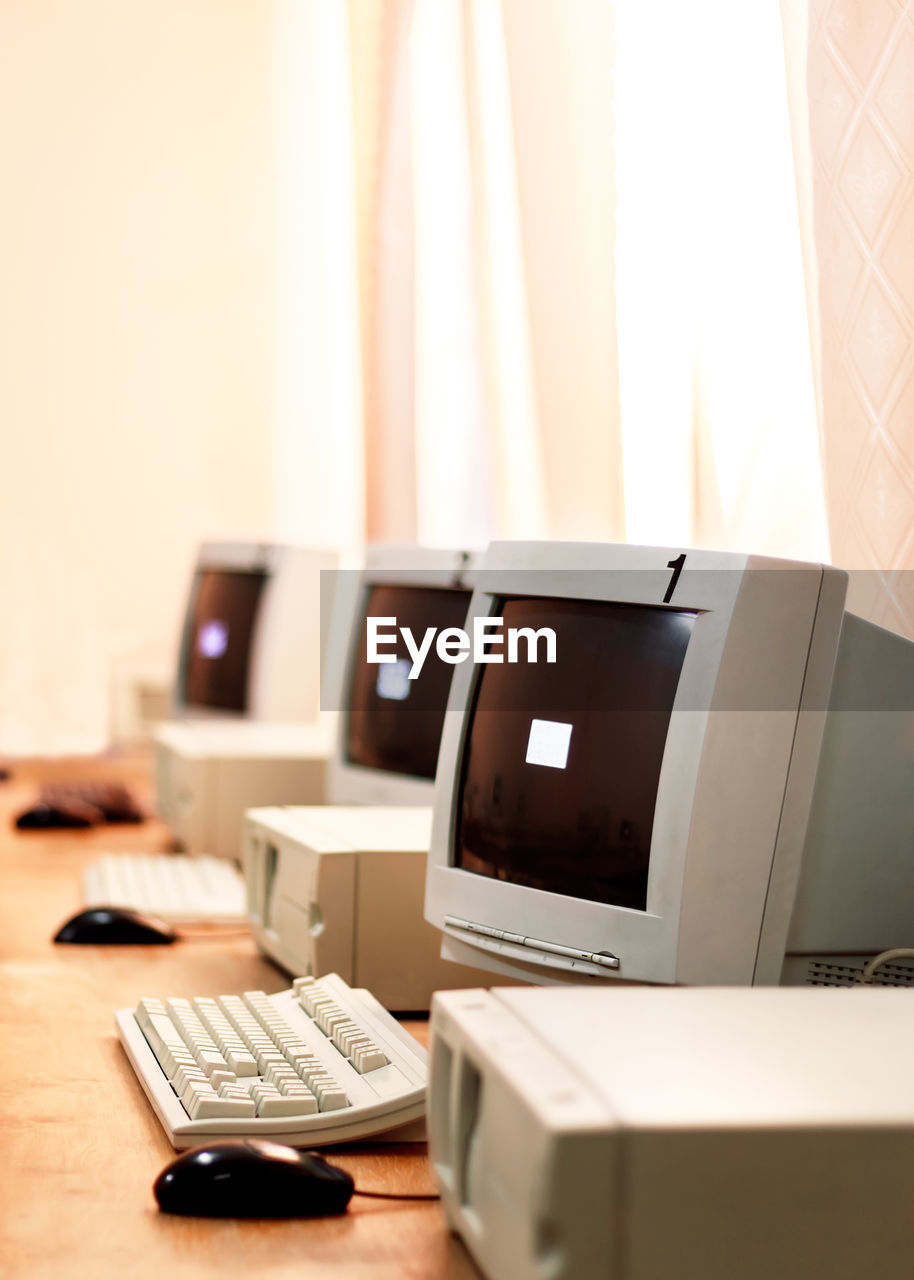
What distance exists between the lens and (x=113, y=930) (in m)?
1.77

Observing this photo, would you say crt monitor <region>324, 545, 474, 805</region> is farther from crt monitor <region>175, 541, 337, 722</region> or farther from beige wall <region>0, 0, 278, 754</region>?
beige wall <region>0, 0, 278, 754</region>

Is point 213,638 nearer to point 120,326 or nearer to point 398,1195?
point 120,326

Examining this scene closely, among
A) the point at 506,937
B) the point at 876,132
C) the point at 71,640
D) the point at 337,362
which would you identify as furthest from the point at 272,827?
the point at 71,640

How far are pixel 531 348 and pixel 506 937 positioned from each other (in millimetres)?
1003

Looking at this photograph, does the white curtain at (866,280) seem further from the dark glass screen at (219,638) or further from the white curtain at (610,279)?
the dark glass screen at (219,638)

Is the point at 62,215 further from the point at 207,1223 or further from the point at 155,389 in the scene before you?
the point at 207,1223

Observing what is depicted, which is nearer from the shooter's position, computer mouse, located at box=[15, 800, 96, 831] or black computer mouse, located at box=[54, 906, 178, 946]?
black computer mouse, located at box=[54, 906, 178, 946]

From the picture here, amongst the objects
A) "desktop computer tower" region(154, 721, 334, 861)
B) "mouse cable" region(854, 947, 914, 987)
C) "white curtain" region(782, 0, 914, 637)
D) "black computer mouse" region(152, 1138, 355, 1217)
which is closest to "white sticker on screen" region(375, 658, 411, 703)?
"desktop computer tower" region(154, 721, 334, 861)

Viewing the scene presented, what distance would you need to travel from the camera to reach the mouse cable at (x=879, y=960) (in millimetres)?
1137

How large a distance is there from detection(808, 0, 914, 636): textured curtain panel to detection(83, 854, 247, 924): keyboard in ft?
3.23

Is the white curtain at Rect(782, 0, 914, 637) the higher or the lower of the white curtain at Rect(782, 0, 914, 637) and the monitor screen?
the higher

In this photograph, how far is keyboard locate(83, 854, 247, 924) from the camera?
75.2 inches

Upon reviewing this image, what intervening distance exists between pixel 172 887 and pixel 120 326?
2138mm

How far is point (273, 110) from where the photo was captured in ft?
11.9
